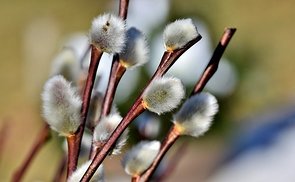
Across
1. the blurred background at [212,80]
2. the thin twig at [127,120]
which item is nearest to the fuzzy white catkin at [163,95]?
the thin twig at [127,120]

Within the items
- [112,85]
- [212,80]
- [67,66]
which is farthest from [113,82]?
[212,80]

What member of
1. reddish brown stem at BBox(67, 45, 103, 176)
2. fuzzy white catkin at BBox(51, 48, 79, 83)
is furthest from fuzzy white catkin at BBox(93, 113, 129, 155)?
fuzzy white catkin at BBox(51, 48, 79, 83)

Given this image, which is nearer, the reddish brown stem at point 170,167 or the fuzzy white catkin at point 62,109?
the fuzzy white catkin at point 62,109

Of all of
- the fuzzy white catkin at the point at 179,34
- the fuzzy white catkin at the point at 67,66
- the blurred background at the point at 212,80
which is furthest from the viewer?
the blurred background at the point at 212,80

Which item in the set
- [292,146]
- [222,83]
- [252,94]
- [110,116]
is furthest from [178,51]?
[252,94]

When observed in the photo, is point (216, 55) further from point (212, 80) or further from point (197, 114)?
point (212, 80)

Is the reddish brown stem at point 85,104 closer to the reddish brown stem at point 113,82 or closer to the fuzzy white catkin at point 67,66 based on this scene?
the reddish brown stem at point 113,82

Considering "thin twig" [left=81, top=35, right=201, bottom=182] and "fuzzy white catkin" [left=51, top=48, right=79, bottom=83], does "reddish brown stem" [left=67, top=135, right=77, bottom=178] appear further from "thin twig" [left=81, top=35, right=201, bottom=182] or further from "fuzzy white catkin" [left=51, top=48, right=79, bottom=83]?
"fuzzy white catkin" [left=51, top=48, right=79, bottom=83]
